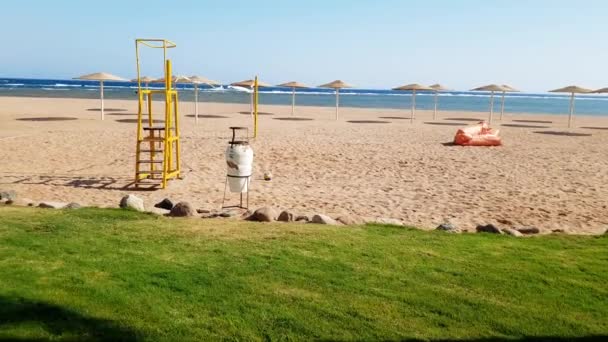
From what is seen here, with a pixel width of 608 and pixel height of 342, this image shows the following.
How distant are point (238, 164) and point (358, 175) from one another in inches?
149

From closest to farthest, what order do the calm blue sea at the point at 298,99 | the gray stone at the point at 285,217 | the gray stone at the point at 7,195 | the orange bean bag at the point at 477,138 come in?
the gray stone at the point at 285,217
the gray stone at the point at 7,195
the orange bean bag at the point at 477,138
the calm blue sea at the point at 298,99

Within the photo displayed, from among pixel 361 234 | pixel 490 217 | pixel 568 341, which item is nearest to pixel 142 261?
pixel 361 234

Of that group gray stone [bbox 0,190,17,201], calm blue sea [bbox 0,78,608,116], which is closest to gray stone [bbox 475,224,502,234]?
gray stone [bbox 0,190,17,201]

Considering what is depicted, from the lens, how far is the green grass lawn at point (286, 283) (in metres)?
2.99

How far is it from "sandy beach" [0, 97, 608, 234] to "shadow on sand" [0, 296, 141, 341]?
12.9ft

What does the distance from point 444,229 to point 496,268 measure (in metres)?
1.48

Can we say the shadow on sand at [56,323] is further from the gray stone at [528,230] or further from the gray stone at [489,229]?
the gray stone at [528,230]

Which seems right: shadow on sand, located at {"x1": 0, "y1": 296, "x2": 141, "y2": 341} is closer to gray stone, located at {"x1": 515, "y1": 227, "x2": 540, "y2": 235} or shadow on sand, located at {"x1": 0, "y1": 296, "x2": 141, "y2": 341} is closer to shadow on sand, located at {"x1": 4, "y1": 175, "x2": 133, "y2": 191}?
gray stone, located at {"x1": 515, "y1": 227, "x2": 540, "y2": 235}

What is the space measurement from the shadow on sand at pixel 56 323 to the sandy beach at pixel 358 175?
12.9 ft

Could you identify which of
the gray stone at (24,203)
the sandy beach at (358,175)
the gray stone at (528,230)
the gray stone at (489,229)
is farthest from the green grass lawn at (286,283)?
the sandy beach at (358,175)

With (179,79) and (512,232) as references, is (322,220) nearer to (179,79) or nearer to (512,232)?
(512,232)

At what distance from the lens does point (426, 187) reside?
870 cm

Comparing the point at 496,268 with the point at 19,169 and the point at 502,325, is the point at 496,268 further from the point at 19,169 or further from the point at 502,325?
the point at 19,169

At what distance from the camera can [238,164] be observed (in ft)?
20.9
